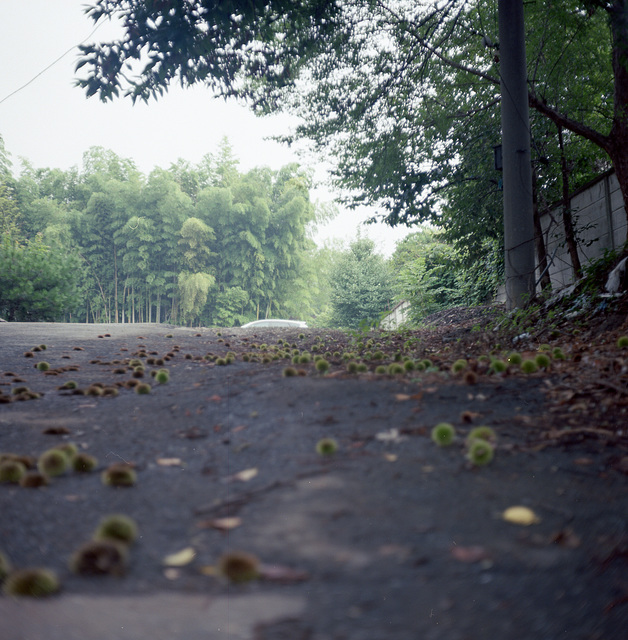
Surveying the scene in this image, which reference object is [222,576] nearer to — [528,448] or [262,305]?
[528,448]

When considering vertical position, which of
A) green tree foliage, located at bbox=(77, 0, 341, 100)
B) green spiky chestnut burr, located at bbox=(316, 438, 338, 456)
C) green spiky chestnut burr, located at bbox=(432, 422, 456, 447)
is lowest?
green spiky chestnut burr, located at bbox=(316, 438, 338, 456)

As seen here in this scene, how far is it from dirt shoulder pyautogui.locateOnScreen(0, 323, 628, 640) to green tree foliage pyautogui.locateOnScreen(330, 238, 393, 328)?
16.8 metres

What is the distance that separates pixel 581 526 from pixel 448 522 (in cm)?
33

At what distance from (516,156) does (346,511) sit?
5.82m

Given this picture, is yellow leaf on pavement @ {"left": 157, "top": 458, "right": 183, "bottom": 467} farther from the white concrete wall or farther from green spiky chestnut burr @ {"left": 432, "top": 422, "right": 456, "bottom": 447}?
the white concrete wall

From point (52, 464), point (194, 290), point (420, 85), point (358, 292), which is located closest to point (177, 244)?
point (194, 290)

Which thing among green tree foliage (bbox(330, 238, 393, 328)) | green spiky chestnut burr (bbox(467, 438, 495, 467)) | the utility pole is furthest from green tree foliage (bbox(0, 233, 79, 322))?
green spiky chestnut burr (bbox(467, 438, 495, 467))

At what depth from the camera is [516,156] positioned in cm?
603

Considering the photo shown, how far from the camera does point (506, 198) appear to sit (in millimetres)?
6137

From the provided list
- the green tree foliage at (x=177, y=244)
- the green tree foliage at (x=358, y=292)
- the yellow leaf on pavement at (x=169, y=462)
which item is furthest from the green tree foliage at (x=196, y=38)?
the green tree foliage at (x=177, y=244)

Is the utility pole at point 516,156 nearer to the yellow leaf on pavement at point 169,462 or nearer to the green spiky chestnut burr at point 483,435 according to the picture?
the green spiky chestnut burr at point 483,435

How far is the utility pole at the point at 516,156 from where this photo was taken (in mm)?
5965

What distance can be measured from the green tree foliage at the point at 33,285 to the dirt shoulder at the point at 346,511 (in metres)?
14.1

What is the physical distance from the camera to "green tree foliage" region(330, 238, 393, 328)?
19.8m
